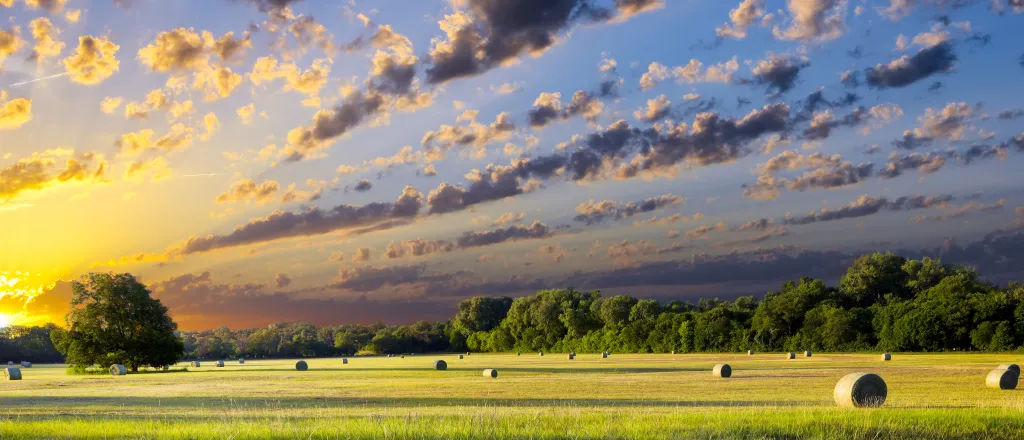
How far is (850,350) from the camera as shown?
94562 mm

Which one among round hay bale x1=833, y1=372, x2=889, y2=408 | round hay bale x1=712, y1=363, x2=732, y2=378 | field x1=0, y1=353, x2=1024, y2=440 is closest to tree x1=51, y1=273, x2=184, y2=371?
field x1=0, y1=353, x2=1024, y2=440

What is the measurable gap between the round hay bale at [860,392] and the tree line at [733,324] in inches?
2617

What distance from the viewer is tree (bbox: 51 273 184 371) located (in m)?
69.6

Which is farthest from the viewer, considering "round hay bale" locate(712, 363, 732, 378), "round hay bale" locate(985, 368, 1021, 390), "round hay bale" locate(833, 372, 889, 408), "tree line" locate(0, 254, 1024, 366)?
"tree line" locate(0, 254, 1024, 366)

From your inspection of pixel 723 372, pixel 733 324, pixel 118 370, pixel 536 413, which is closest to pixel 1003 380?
pixel 723 372

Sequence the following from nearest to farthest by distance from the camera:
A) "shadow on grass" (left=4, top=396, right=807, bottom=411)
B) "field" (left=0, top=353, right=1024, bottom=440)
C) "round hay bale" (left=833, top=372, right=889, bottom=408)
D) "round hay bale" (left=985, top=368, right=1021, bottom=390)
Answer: "field" (left=0, top=353, right=1024, bottom=440)
"round hay bale" (left=833, top=372, right=889, bottom=408)
"shadow on grass" (left=4, top=396, right=807, bottom=411)
"round hay bale" (left=985, top=368, right=1021, bottom=390)

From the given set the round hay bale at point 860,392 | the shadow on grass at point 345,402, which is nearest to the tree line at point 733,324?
the shadow on grass at point 345,402

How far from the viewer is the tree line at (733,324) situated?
285 feet

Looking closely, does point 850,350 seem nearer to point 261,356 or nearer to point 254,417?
point 254,417

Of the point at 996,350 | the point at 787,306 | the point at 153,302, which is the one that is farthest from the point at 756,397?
the point at 787,306

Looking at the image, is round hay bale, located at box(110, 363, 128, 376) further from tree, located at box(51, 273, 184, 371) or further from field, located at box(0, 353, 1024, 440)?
field, located at box(0, 353, 1024, 440)

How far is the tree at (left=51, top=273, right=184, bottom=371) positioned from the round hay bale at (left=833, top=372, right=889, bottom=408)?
2435 inches

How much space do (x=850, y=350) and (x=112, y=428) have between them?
90.4 metres

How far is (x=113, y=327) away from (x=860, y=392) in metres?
64.3
